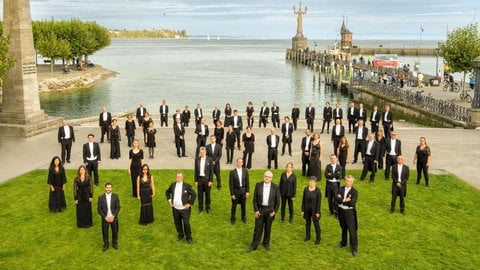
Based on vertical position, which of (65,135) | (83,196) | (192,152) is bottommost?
(192,152)

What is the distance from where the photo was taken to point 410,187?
14.7 metres

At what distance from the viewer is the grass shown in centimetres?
968

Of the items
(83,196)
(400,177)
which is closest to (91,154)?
(83,196)

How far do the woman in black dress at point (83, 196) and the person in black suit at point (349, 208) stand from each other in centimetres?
568

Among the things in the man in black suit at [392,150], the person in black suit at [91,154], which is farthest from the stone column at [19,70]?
the man in black suit at [392,150]

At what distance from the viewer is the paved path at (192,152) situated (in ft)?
55.9

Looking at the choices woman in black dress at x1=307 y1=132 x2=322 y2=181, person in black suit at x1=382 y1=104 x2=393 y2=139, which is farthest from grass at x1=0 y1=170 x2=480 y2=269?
person in black suit at x1=382 y1=104 x2=393 y2=139

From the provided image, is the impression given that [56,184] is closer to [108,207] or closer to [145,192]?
[145,192]

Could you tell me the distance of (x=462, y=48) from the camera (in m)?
33.2

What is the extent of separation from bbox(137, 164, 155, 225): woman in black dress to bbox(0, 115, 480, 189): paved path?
18.0ft

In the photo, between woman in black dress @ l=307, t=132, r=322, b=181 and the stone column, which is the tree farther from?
the stone column

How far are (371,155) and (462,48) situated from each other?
22.8m

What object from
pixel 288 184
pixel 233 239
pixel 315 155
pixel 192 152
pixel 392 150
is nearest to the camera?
pixel 233 239

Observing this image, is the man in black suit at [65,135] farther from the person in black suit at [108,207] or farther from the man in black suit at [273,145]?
the person in black suit at [108,207]
